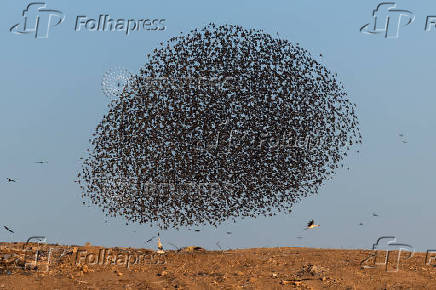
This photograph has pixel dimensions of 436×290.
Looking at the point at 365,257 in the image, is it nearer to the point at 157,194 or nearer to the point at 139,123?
the point at 157,194

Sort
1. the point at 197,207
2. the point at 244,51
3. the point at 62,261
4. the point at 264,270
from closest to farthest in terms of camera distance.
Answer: the point at 264,270, the point at 62,261, the point at 197,207, the point at 244,51

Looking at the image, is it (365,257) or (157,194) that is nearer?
→ (365,257)

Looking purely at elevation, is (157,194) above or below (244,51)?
below

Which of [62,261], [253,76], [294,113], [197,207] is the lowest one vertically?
[62,261]

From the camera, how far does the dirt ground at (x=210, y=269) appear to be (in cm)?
1083

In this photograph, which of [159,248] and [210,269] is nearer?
[210,269]

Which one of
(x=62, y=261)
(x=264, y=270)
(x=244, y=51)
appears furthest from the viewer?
(x=244, y=51)

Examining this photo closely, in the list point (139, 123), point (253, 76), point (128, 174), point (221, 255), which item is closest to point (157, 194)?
point (128, 174)

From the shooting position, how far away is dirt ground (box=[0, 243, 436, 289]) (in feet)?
35.5

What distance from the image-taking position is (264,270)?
1154 cm

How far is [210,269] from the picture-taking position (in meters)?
11.8

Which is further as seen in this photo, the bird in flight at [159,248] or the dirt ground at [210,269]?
the bird in flight at [159,248]

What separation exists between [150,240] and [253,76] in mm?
6856

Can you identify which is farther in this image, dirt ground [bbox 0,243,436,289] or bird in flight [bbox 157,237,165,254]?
bird in flight [bbox 157,237,165,254]
